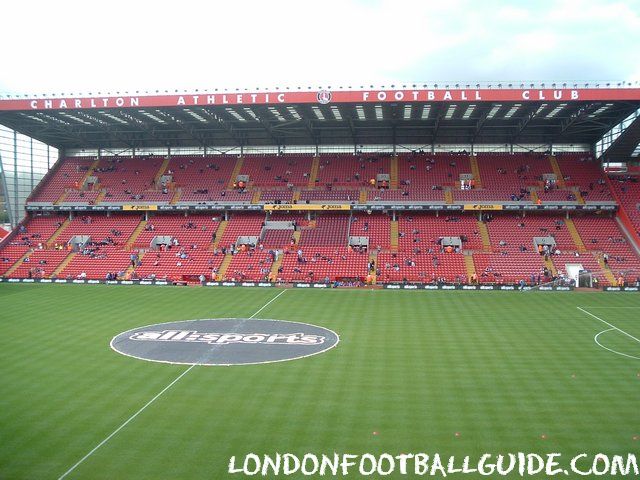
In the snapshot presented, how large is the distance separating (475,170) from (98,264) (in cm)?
4158

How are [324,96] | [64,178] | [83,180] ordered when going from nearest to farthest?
[324,96]
[83,180]
[64,178]

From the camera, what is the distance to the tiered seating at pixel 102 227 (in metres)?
55.8

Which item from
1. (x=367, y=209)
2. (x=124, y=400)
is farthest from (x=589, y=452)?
(x=367, y=209)

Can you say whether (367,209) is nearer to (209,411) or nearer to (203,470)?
(209,411)

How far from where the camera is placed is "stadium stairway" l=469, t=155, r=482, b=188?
56.6 meters

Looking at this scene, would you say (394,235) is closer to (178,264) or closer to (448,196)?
(448,196)

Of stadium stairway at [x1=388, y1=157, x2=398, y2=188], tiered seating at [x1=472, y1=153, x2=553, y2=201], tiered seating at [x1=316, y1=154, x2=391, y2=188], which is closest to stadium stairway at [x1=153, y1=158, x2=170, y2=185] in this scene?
tiered seating at [x1=316, y1=154, x2=391, y2=188]

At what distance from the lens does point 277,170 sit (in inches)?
2406

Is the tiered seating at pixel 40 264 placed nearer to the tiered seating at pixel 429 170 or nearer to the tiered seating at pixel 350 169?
the tiered seating at pixel 350 169

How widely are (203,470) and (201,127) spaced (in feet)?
165

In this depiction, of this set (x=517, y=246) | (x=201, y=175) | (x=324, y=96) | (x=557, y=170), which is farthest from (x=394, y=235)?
(x=201, y=175)

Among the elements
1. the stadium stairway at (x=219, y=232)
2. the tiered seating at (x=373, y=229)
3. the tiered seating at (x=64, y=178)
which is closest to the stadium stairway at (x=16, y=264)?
the tiered seating at (x=64, y=178)

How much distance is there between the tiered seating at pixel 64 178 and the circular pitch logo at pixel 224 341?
3966 cm

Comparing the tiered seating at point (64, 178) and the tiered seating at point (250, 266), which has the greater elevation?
the tiered seating at point (64, 178)
